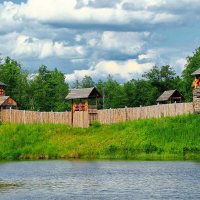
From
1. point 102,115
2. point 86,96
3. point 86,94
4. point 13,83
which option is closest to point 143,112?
point 102,115

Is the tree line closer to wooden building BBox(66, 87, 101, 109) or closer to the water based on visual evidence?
wooden building BBox(66, 87, 101, 109)

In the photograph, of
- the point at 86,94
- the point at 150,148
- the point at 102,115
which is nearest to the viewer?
the point at 150,148

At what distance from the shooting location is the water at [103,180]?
128ft

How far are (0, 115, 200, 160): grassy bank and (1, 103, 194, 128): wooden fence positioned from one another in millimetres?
2070

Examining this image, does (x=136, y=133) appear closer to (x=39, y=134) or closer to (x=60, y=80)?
(x=39, y=134)

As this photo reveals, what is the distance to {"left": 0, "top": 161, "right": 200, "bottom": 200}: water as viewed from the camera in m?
39.0

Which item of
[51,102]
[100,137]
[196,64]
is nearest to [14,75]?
[51,102]

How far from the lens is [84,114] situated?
271 feet

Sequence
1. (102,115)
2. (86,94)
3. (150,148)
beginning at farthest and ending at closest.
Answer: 1. (102,115)
2. (86,94)
3. (150,148)

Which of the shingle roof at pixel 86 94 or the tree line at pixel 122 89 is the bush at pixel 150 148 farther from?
the tree line at pixel 122 89

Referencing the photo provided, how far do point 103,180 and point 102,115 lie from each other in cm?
3640

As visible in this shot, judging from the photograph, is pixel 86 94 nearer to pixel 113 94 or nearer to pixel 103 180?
pixel 103 180

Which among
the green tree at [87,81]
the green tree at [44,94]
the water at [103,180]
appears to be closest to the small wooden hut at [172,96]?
the green tree at [44,94]

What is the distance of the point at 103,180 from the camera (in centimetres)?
4628
